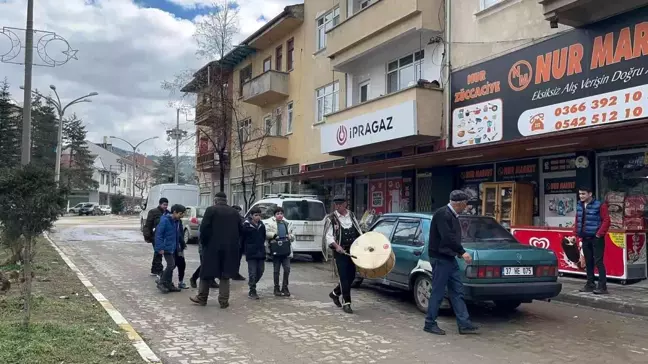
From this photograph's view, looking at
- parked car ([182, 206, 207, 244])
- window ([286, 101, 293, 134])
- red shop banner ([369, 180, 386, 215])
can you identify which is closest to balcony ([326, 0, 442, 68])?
red shop banner ([369, 180, 386, 215])

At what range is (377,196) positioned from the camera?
66.3 ft

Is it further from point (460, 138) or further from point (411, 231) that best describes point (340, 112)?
point (411, 231)

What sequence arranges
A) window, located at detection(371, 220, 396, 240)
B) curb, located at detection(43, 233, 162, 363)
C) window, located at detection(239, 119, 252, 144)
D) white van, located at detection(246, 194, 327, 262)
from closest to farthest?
curb, located at detection(43, 233, 162, 363) < window, located at detection(371, 220, 396, 240) < white van, located at detection(246, 194, 327, 262) < window, located at detection(239, 119, 252, 144)

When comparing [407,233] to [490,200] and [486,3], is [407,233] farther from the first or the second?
[486,3]

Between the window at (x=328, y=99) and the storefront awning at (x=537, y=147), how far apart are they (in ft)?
18.8

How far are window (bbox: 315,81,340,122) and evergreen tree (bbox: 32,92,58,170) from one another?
49.3 metres

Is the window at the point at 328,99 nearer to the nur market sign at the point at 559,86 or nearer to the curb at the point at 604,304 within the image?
the nur market sign at the point at 559,86

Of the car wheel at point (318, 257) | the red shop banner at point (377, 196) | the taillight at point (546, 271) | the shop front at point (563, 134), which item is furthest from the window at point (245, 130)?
the taillight at point (546, 271)

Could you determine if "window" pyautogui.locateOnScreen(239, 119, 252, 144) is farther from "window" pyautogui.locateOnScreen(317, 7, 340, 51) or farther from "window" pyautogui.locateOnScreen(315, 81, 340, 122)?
"window" pyautogui.locateOnScreen(317, 7, 340, 51)

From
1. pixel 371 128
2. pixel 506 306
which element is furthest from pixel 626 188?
pixel 371 128

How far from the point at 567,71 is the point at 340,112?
8.89 metres

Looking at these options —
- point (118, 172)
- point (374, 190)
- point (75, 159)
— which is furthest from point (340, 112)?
point (118, 172)

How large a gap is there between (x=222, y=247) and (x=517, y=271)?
4.46 metres

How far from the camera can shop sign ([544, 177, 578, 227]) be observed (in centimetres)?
1274
